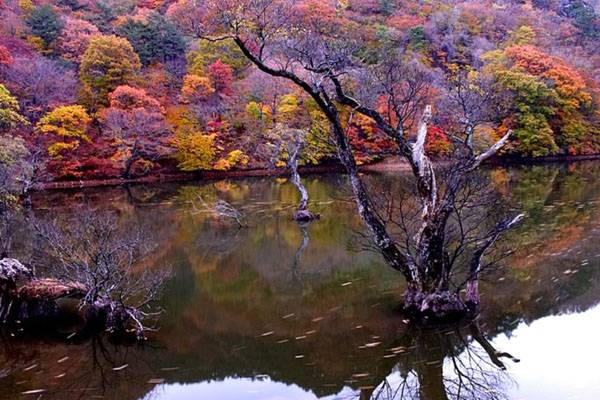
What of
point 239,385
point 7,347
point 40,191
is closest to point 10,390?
point 7,347

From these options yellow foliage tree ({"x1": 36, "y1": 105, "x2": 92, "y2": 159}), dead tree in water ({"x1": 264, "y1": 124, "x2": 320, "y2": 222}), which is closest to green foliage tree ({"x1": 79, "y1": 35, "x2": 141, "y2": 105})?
yellow foliage tree ({"x1": 36, "y1": 105, "x2": 92, "y2": 159})

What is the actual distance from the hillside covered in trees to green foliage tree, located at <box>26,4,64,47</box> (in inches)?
3.7

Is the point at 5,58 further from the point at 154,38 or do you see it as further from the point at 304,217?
the point at 304,217

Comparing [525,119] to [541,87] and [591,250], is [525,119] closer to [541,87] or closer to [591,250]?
[541,87]

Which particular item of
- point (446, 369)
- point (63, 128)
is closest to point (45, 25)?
point (63, 128)

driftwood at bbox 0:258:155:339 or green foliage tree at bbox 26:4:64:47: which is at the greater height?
green foliage tree at bbox 26:4:64:47

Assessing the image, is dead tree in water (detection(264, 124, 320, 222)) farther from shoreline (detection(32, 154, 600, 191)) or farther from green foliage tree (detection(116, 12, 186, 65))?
green foliage tree (detection(116, 12, 186, 65))

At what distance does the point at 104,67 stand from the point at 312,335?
3264 centimetres

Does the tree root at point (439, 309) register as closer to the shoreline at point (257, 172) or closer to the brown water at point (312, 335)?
the brown water at point (312, 335)

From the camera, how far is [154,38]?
42.2 m

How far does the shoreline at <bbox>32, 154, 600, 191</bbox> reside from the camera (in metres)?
30.5

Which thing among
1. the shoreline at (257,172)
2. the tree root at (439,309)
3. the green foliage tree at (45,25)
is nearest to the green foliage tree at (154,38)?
the green foliage tree at (45,25)

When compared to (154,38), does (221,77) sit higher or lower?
lower

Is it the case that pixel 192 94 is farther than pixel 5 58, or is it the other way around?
pixel 192 94
